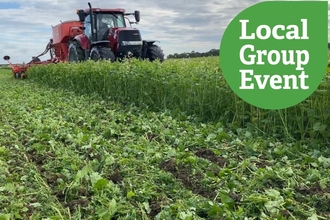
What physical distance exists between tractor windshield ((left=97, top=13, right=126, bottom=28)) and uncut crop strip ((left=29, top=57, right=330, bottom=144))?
127 inches

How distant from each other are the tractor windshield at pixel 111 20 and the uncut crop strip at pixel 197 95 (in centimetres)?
323

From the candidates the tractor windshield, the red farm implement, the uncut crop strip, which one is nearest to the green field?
the uncut crop strip

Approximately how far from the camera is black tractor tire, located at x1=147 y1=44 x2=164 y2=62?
13367 millimetres

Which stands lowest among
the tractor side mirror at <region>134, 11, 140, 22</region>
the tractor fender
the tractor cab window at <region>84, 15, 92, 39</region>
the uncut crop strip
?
the uncut crop strip

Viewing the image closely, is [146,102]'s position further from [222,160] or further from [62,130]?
[222,160]

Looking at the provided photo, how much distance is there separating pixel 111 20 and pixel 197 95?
313 inches

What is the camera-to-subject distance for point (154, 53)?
526 inches

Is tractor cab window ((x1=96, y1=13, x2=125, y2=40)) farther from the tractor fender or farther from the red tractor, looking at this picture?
the tractor fender

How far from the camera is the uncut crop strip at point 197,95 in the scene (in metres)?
5.09

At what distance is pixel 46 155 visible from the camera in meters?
4.70

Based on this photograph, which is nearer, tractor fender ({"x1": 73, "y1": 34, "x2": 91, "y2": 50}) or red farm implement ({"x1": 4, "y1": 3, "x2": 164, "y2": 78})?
red farm implement ({"x1": 4, "y1": 3, "x2": 164, "y2": 78})

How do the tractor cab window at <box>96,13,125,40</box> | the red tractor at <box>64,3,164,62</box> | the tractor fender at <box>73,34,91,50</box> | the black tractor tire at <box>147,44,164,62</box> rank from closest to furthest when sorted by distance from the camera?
the red tractor at <box>64,3,164,62</box> < the black tractor tire at <box>147,44,164,62</box> < the tractor cab window at <box>96,13,125,40</box> < the tractor fender at <box>73,34,91,50</box>

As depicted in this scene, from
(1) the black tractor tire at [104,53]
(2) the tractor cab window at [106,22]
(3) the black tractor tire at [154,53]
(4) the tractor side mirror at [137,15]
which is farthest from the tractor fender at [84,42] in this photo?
(3) the black tractor tire at [154,53]

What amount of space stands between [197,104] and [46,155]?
2.88m
